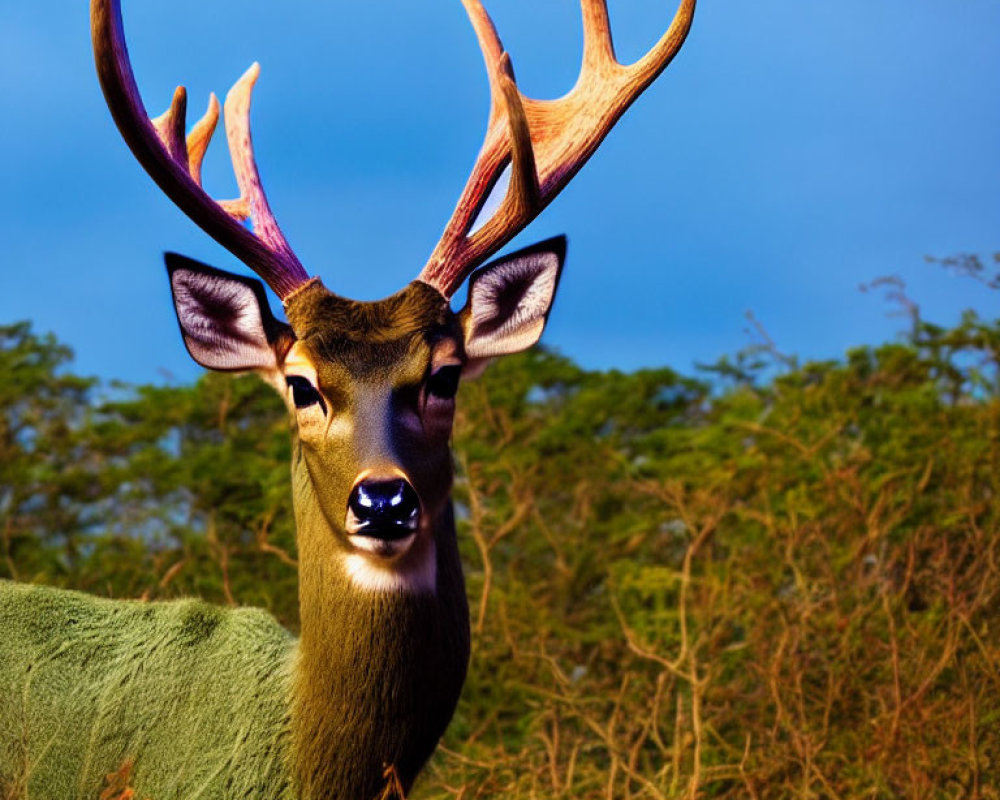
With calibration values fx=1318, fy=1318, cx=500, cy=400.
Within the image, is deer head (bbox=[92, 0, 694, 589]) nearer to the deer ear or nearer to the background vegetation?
the deer ear

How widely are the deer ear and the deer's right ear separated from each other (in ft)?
2.27

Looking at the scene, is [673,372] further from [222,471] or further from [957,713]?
[957,713]

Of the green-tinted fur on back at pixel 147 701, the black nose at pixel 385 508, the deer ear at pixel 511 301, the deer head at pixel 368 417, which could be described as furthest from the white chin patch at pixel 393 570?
the deer ear at pixel 511 301

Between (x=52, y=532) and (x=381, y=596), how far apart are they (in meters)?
11.8

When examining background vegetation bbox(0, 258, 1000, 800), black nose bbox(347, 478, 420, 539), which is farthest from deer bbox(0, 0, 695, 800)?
background vegetation bbox(0, 258, 1000, 800)

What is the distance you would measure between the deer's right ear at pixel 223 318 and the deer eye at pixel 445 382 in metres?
0.62

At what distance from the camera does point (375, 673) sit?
14.1 ft

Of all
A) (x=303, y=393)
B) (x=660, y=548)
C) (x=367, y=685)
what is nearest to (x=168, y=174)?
(x=303, y=393)

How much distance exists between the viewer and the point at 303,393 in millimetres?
4539

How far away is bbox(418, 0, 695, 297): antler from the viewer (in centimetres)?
505

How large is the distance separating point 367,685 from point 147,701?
803 millimetres

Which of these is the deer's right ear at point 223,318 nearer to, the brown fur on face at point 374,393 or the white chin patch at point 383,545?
the brown fur on face at point 374,393

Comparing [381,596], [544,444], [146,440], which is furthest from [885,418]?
[381,596]

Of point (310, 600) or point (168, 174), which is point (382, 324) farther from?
point (168, 174)
